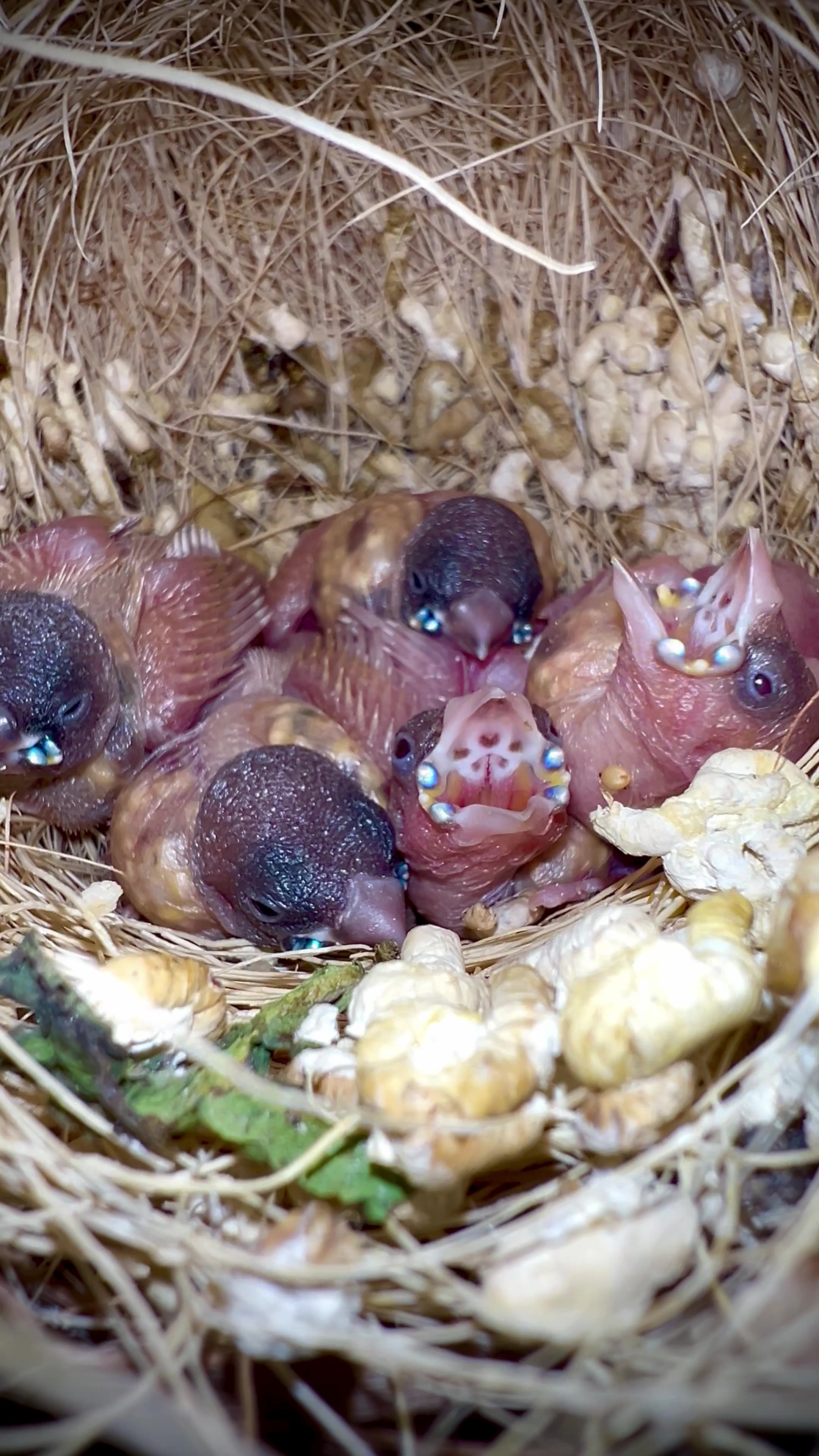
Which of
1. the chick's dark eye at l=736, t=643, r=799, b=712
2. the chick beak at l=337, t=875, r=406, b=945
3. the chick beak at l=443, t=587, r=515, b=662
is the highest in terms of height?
the chick's dark eye at l=736, t=643, r=799, b=712

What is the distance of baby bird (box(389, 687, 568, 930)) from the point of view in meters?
1.29

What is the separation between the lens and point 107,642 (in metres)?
1.46

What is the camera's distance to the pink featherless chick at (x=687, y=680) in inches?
50.3

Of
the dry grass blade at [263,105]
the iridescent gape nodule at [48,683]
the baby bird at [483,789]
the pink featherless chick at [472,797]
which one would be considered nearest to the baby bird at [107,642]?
the iridescent gape nodule at [48,683]

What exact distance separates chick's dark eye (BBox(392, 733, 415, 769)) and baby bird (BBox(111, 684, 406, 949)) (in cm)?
5

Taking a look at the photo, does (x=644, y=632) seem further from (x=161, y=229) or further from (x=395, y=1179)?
(x=161, y=229)

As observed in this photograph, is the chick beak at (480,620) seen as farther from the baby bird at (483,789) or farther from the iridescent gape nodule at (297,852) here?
the iridescent gape nodule at (297,852)

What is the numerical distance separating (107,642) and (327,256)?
0.66 m

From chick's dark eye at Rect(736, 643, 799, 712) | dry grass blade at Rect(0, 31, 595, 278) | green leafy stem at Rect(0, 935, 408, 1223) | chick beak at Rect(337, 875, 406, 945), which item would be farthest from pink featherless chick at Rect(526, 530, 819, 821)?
green leafy stem at Rect(0, 935, 408, 1223)

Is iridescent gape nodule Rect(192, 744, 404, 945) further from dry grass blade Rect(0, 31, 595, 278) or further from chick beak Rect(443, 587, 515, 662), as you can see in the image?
dry grass blade Rect(0, 31, 595, 278)

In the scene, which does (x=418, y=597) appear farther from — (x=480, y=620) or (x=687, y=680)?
(x=687, y=680)

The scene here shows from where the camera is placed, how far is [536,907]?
4.63 ft

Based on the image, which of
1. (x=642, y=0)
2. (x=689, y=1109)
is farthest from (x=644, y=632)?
(x=642, y=0)

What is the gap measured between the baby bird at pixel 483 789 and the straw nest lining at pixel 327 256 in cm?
13
